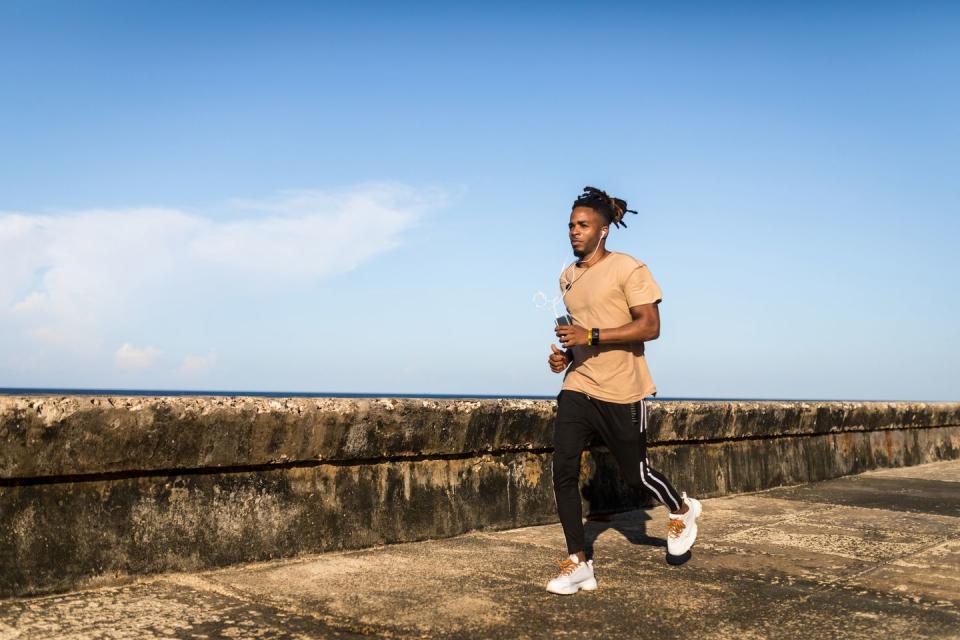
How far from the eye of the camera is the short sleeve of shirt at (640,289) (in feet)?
12.6

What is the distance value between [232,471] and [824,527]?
3.43m

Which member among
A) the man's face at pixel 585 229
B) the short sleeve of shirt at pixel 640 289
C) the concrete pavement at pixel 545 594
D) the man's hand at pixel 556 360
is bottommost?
the concrete pavement at pixel 545 594

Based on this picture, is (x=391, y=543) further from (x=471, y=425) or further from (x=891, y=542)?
(x=891, y=542)

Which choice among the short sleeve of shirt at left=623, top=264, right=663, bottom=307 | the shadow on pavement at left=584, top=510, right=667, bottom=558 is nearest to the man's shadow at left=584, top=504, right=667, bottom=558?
the shadow on pavement at left=584, top=510, right=667, bottom=558

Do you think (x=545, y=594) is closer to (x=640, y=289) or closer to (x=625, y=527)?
(x=640, y=289)

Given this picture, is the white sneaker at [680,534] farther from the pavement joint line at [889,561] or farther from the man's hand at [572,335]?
the man's hand at [572,335]

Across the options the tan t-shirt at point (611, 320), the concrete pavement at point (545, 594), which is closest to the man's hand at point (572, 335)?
the tan t-shirt at point (611, 320)

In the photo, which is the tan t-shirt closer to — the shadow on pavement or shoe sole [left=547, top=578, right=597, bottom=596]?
shoe sole [left=547, top=578, right=597, bottom=596]

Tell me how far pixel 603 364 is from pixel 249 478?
5.30 feet

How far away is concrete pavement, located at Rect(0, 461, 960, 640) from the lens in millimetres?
2969

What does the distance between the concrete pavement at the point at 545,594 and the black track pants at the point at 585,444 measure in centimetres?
31

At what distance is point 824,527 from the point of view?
527 centimetres

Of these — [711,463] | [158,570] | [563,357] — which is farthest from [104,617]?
[711,463]

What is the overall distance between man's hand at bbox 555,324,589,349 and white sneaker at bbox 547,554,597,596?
86 centimetres
